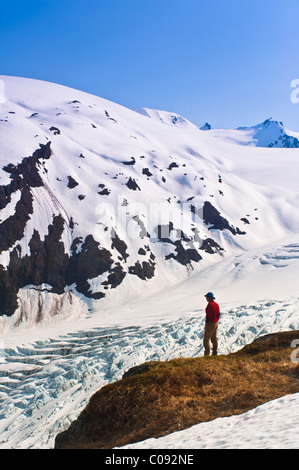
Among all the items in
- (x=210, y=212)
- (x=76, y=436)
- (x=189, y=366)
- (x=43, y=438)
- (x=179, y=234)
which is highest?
(x=210, y=212)

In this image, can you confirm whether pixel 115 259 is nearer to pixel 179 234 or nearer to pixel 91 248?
pixel 91 248

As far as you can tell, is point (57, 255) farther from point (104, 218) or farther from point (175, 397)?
point (175, 397)

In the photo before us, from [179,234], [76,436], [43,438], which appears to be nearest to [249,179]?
[179,234]

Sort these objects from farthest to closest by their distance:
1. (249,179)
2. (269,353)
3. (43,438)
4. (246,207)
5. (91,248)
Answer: (249,179) → (246,207) → (91,248) → (43,438) → (269,353)

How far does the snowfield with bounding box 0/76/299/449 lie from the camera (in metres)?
30.3

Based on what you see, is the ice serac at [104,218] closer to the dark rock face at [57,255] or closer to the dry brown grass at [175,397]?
the dark rock face at [57,255]

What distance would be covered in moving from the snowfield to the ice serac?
1.27 ft

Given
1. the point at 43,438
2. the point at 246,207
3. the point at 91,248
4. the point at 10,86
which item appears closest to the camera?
the point at 43,438

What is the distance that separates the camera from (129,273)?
75688 mm

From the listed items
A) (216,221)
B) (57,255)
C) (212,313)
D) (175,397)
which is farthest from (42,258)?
(175,397)

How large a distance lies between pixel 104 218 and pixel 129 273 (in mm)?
15114

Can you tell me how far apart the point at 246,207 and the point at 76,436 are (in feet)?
347

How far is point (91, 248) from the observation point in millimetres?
75625

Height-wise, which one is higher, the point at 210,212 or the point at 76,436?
the point at 210,212
